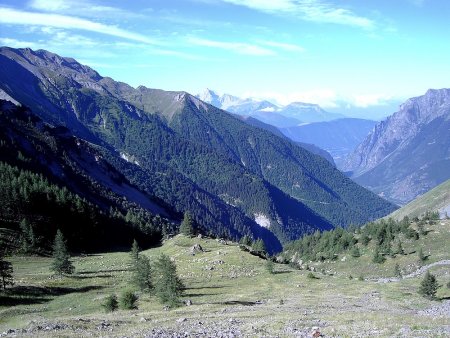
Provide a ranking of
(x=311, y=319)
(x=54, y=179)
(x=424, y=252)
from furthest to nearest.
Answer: (x=54, y=179) < (x=424, y=252) < (x=311, y=319)

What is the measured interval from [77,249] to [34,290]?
50.6 m

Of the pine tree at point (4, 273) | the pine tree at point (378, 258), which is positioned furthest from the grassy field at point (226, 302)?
the pine tree at point (378, 258)

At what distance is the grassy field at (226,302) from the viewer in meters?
30.4

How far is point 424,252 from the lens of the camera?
113562mm

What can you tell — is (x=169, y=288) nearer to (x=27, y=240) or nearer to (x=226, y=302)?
(x=226, y=302)

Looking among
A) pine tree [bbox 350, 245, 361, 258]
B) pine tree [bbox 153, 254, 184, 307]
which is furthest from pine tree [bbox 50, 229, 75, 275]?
pine tree [bbox 350, 245, 361, 258]

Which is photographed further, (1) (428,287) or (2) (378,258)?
(2) (378,258)

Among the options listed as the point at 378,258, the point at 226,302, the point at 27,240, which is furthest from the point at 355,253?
the point at 27,240

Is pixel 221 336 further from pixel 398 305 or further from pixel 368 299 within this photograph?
pixel 368 299

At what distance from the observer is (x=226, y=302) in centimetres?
5256

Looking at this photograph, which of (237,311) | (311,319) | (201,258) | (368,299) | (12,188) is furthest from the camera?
(12,188)

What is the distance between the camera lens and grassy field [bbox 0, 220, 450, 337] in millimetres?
30406

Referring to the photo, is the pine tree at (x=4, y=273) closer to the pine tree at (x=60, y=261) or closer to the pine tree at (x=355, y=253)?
the pine tree at (x=60, y=261)

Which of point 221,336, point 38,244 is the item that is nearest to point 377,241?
point 38,244
